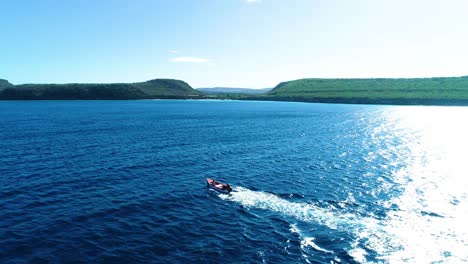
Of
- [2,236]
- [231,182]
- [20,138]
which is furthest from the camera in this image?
[20,138]

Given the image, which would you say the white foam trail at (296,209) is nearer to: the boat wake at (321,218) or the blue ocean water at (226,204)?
the boat wake at (321,218)

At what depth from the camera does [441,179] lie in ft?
214

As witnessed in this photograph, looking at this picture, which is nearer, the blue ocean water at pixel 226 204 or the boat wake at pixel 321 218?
the blue ocean water at pixel 226 204

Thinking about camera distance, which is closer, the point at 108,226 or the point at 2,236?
the point at 2,236

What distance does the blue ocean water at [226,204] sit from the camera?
3459 centimetres

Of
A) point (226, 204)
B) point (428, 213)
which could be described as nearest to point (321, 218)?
point (226, 204)

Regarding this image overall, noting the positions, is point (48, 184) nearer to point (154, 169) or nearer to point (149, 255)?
point (154, 169)

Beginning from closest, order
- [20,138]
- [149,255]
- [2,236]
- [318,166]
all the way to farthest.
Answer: [149,255] → [2,236] → [318,166] → [20,138]

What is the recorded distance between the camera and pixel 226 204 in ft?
159

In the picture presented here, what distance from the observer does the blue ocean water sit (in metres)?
34.6

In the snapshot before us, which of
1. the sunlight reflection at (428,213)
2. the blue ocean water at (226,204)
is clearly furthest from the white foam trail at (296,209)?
the sunlight reflection at (428,213)

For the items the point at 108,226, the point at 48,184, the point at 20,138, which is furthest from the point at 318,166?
the point at 20,138

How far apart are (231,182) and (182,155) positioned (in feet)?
80.3

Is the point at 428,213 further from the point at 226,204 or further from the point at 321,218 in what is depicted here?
the point at 226,204
